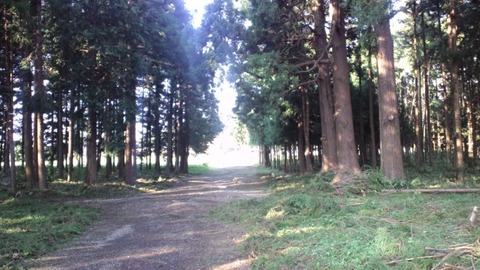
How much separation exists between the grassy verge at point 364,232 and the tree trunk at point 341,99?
342 centimetres

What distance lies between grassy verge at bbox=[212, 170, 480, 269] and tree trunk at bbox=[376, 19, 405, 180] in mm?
1831

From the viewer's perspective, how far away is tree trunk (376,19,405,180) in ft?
41.6

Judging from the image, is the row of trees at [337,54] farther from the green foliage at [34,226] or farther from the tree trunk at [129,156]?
the green foliage at [34,226]

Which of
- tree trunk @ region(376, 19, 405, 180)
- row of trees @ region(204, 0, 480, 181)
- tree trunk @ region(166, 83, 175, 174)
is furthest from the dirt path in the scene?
tree trunk @ region(166, 83, 175, 174)

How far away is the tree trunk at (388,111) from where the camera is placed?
12688mm

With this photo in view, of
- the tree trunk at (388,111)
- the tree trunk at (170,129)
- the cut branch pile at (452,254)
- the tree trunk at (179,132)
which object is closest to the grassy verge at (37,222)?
the cut branch pile at (452,254)

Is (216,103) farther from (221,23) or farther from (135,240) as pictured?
(135,240)

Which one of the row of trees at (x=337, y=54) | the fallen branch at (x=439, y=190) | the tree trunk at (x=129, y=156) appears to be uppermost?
the row of trees at (x=337, y=54)

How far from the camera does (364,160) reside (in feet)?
92.8

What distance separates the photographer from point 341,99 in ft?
49.2

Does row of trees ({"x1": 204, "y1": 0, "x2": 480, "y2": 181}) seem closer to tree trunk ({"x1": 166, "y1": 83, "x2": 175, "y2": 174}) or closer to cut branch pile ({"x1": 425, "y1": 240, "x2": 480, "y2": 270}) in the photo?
cut branch pile ({"x1": 425, "y1": 240, "x2": 480, "y2": 270})

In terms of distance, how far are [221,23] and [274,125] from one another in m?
12.6

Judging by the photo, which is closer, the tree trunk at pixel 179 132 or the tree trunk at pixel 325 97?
the tree trunk at pixel 325 97

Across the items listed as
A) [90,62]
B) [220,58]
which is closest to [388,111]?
[220,58]
